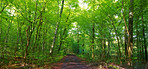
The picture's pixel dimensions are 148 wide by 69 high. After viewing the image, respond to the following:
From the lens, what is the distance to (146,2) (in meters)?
7.51

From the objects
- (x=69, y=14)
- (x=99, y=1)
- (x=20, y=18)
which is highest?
(x=69, y=14)

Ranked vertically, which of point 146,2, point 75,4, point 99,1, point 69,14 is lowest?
point 146,2

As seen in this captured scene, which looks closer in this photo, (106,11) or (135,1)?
(135,1)

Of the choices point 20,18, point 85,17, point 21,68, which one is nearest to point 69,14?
point 85,17

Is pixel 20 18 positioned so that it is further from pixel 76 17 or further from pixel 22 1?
pixel 76 17

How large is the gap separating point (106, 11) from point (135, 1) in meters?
2.67

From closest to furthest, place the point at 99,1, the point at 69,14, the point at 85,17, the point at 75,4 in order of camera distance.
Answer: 1. the point at 99,1
2. the point at 85,17
3. the point at 75,4
4. the point at 69,14

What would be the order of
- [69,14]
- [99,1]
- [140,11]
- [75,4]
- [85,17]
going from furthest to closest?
1. [69,14]
2. [75,4]
3. [85,17]
4. [99,1]
5. [140,11]

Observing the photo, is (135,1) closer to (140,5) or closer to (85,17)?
(140,5)

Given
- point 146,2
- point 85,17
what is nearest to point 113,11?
point 146,2

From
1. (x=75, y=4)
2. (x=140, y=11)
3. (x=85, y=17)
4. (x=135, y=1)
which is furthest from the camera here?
(x=75, y=4)

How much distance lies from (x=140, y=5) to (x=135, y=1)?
0.60 meters

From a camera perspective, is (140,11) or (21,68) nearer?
(21,68)

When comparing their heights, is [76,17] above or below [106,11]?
above
